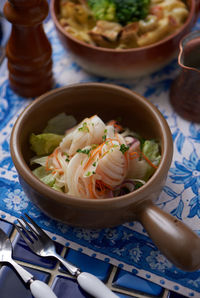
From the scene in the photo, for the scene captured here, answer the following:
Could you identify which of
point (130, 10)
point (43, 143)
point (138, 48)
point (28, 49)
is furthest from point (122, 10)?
point (43, 143)

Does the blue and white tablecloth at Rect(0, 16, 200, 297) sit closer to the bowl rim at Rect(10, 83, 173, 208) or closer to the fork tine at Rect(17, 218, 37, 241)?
the fork tine at Rect(17, 218, 37, 241)

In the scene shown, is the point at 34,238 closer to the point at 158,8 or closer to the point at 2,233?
the point at 2,233

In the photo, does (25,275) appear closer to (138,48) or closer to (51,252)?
(51,252)

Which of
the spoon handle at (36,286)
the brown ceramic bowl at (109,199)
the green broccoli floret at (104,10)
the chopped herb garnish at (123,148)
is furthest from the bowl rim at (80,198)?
the green broccoli floret at (104,10)

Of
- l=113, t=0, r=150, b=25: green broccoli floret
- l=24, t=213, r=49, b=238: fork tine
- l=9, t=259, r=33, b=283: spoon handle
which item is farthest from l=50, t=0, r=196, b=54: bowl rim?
l=9, t=259, r=33, b=283: spoon handle

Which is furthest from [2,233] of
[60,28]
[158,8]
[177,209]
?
[158,8]

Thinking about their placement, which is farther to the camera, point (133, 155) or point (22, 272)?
point (133, 155)
